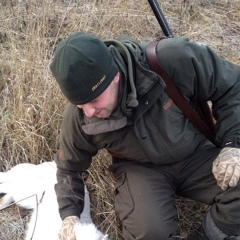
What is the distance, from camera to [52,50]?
3.58 m

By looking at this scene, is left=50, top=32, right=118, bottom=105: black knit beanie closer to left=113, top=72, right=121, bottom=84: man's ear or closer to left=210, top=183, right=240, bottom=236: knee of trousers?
left=113, top=72, right=121, bottom=84: man's ear

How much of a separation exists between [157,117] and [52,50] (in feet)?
5.16

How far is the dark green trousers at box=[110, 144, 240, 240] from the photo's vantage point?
2.41 metres

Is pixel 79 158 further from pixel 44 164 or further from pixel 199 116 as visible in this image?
pixel 199 116

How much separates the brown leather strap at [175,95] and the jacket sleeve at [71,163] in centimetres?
51

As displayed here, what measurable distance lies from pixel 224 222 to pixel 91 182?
973mm

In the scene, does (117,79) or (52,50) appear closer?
(117,79)

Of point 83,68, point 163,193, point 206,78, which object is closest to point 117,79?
point 83,68

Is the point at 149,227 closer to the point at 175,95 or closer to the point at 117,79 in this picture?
the point at 175,95

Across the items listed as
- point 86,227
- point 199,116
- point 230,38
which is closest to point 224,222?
point 199,116

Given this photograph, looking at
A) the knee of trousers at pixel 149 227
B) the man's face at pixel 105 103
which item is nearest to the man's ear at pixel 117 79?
the man's face at pixel 105 103

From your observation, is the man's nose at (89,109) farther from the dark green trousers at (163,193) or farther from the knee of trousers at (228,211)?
the knee of trousers at (228,211)

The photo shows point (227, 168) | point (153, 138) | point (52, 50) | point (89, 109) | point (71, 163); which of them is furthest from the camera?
point (52, 50)

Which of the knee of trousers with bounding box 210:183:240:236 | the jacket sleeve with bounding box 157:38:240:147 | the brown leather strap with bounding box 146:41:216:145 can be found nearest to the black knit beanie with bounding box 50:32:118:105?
the brown leather strap with bounding box 146:41:216:145
